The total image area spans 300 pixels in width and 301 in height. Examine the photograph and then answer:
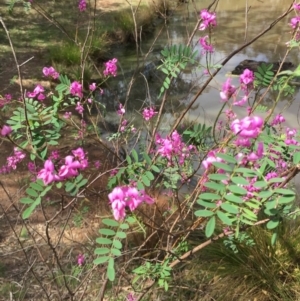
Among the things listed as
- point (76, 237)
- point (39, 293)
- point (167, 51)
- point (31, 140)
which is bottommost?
point (76, 237)

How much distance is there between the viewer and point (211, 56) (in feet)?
23.5

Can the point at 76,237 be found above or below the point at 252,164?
below

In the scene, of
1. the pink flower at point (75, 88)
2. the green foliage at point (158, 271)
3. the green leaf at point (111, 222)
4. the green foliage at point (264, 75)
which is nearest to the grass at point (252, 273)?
the green foliage at point (158, 271)

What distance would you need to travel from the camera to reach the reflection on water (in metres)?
6.21

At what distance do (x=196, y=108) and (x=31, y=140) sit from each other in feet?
15.4

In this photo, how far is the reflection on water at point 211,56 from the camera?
621 centimetres

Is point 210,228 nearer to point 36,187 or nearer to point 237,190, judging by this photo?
point 237,190


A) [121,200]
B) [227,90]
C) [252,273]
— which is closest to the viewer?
[121,200]

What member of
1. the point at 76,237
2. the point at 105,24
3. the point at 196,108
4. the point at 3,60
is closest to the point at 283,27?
the point at 105,24

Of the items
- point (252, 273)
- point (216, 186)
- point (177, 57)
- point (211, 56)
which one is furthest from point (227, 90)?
point (211, 56)

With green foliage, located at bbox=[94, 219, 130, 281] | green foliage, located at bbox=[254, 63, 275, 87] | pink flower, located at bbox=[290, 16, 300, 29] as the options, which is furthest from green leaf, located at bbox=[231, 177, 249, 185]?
pink flower, located at bbox=[290, 16, 300, 29]

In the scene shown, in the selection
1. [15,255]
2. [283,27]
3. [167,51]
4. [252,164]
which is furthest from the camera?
[283,27]

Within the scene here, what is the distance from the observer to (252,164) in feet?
5.06

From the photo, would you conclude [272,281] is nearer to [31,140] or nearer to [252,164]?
[252,164]
